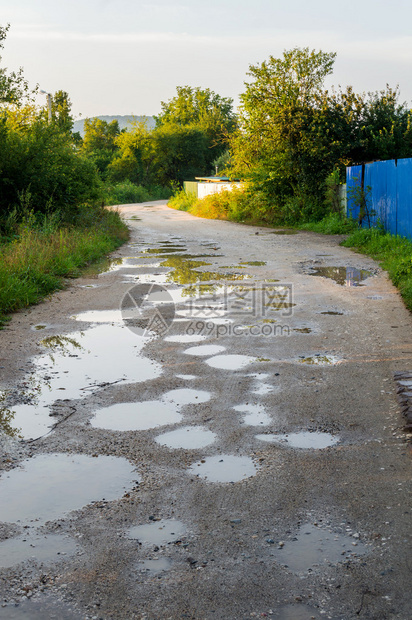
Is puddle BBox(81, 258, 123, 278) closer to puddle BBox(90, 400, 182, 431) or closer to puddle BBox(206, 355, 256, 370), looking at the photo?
puddle BBox(206, 355, 256, 370)

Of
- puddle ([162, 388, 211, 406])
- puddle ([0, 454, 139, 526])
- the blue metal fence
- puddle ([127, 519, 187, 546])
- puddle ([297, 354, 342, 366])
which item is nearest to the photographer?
puddle ([127, 519, 187, 546])

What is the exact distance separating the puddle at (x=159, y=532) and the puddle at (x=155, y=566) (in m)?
0.15

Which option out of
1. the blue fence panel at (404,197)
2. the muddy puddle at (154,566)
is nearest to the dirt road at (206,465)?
the muddy puddle at (154,566)

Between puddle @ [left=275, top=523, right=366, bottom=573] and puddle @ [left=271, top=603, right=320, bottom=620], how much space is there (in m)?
0.24

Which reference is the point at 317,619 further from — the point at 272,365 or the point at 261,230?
the point at 261,230

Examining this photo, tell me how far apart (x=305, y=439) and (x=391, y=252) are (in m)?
9.84

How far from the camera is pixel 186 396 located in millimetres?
5312

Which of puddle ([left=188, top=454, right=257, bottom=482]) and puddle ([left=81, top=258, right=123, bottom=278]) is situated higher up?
puddle ([left=81, top=258, right=123, bottom=278])

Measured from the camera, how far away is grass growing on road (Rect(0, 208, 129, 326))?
30.4 feet

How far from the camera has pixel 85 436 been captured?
14.6 feet

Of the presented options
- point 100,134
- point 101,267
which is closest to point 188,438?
point 101,267

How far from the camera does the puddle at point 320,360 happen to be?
241 inches

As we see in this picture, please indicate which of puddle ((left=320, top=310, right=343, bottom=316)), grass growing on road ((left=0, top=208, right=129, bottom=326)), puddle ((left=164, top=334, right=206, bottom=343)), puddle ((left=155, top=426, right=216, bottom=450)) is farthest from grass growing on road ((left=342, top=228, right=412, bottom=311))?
grass growing on road ((left=0, top=208, right=129, bottom=326))

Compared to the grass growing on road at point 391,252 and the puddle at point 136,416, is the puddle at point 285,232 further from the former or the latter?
the puddle at point 136,416
